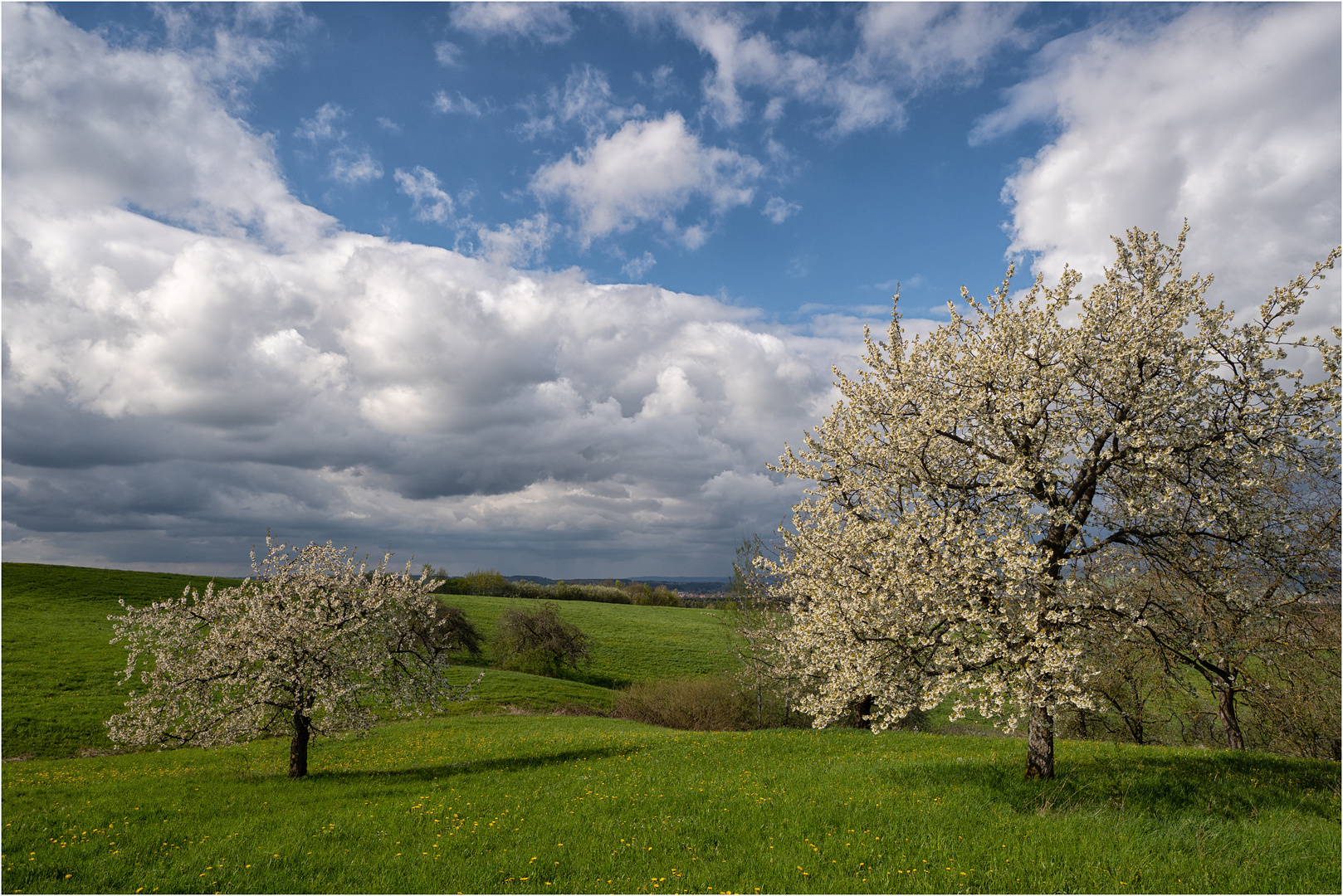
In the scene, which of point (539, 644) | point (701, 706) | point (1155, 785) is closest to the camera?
point (1155, 785)

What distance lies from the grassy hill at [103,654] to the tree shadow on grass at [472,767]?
1900 cm

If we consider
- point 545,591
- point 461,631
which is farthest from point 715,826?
point 545,591

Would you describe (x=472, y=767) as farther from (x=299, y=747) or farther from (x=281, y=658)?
(x=281, y=658)

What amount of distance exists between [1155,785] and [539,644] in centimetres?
4832

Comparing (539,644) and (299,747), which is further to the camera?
(539,644)

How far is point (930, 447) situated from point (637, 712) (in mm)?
29189

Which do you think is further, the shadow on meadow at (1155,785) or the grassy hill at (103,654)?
the grassy hill at (103,654)

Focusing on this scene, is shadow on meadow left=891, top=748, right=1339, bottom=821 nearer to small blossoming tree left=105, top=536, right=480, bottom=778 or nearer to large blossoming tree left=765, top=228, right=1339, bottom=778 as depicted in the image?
large blossoming tree left=765, top=228, right=1339, bottom=778

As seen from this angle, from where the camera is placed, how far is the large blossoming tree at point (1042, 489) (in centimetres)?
1218

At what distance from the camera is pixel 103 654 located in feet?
138

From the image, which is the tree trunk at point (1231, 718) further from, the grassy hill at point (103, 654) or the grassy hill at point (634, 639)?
the grassy hill at point (103, 654)

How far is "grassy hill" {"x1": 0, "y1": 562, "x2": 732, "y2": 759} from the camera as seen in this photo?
102 ft

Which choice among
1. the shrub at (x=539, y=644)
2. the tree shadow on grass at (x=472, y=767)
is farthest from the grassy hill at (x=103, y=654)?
the tree shadow on grass at (x=472, y=767)

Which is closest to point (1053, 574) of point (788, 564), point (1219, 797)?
point (1219, 797)
